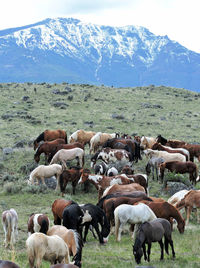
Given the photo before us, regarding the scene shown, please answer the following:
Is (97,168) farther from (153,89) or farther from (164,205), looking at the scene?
(153,89)

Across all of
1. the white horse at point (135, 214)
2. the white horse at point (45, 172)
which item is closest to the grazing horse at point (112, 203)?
the white horse at point (135, 214)

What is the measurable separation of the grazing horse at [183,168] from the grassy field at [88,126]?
40.3 inches

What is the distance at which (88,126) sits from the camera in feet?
122

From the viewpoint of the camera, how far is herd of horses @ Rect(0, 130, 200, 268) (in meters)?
8.41

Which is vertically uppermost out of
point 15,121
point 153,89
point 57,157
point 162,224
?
point 153,89

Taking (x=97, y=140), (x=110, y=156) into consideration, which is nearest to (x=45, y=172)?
(x=110, y=156)

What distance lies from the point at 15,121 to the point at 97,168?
22.6m

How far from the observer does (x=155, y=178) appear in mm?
19062

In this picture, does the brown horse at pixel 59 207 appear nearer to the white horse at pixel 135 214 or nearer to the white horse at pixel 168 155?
the white horse at pixel 135 214

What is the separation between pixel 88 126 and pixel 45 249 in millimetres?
29581

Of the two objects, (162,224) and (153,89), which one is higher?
(153,89)

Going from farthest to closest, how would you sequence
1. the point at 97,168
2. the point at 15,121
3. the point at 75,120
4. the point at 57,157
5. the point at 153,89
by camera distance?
the point at 153,89 < the point at 75,120 < the point at 15,121 < the point at 57,157 < the point at 97,168

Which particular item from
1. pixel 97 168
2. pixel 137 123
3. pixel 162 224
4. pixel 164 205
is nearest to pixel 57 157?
pixel 97 168

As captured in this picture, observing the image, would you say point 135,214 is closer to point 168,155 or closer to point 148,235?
point 148,235
